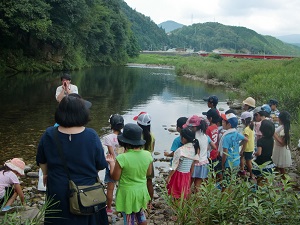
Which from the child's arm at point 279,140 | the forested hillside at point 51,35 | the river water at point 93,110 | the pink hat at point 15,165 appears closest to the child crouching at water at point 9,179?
the pink hat at point 15,165

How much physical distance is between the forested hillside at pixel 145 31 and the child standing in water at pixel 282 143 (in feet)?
355

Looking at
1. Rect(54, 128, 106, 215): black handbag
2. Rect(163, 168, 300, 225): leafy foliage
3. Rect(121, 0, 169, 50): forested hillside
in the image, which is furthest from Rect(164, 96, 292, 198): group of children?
Rect(121, 0, 169, 50): forested hillside

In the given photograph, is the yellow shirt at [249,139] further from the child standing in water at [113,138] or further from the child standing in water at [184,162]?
the child standing in water at [113,138]

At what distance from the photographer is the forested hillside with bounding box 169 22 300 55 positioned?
128 m

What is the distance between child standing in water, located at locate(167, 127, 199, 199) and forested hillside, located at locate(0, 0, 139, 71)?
2176 centimetres

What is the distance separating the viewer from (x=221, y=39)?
13562cm

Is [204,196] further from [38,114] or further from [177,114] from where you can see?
[177,114]

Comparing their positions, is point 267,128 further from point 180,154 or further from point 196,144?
point 180,154

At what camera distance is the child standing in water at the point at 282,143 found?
5387 millimetres

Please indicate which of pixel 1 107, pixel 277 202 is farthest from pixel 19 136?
pixel 277 202

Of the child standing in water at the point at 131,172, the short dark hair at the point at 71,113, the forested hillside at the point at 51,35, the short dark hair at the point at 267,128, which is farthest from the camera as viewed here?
the forested hillside at the point at 51,35

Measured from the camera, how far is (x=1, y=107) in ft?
40.7

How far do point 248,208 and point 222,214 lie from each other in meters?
0.27

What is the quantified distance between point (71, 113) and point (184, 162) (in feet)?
6.85
